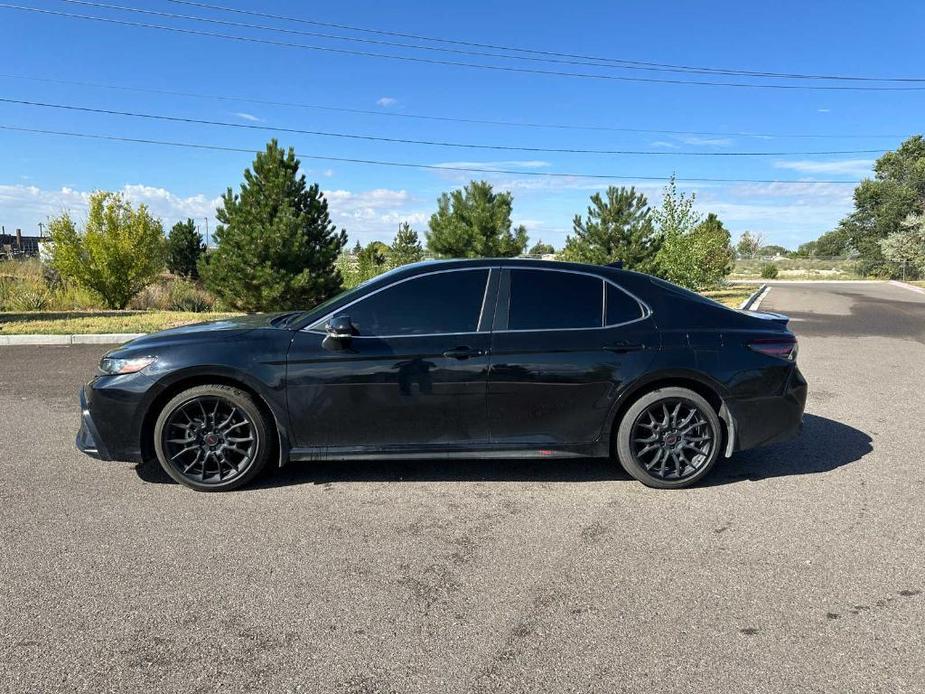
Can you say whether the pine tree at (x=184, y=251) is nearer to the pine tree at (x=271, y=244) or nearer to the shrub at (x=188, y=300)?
the shrub at (x=188, y=300)

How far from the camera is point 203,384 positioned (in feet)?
14.1

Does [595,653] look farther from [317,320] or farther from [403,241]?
[403,241]

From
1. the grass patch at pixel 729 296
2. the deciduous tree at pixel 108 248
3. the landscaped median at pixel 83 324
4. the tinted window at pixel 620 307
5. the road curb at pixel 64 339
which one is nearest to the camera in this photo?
the tinted window at pixel 620 307

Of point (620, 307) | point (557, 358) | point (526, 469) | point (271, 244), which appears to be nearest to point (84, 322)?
point (271, 244)

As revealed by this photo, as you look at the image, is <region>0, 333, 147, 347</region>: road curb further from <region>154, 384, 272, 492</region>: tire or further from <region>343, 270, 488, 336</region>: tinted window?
<region>343, 270, 488, 336</region>: tinted window

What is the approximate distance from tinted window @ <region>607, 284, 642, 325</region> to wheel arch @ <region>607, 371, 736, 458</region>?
449 millimetres

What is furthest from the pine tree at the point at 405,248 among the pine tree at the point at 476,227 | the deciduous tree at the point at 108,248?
the deciduous tree at the point at 108,248

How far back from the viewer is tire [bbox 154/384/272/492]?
423 cm

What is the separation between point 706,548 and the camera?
3494 millimetres

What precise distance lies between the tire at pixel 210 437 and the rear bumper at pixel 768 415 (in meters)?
3.26

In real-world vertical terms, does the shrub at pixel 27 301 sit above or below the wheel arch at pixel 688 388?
above

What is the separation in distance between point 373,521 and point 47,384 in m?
6.00

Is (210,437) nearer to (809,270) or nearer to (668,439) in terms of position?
(668,439)

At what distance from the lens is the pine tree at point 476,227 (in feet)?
81.8
